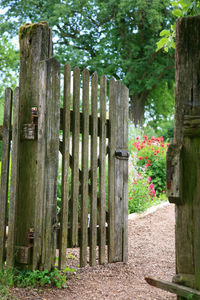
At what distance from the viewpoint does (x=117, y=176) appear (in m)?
3.99

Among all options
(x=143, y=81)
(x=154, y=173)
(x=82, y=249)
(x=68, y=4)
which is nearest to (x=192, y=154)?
(x=82, y=249)

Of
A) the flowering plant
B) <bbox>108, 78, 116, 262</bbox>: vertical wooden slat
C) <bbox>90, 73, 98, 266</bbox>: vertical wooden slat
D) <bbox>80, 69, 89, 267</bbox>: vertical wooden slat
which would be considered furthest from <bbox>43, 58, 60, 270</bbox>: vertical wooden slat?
the flowering plant

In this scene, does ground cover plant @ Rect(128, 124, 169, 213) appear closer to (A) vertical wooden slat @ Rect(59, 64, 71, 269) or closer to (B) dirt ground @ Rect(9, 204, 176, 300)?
(B) dirt ground @ Rect(9, 204, 176, 300)

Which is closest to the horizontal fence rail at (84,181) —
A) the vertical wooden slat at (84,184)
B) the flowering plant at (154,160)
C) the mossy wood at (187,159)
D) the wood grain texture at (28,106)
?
the vertical wooden slat at (84,184)

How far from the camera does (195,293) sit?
79.6 inches

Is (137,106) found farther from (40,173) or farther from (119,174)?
(40,173)

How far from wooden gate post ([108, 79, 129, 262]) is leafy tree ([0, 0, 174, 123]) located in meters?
13.2

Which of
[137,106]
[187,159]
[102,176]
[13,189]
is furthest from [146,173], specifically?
[137,106]

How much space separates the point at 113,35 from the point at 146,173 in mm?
11038

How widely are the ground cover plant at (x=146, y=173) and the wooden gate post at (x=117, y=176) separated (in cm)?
373

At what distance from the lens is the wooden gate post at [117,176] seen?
3.91 m

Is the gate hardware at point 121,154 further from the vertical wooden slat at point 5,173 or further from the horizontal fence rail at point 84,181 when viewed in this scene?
the vertical wooden slat at point 5,173

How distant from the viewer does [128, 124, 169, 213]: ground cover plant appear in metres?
7.88

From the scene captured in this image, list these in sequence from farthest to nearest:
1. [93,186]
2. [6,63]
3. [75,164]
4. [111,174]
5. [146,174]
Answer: [6,63]
[146,174]
[111,174]
[93,186]
[75,164]
